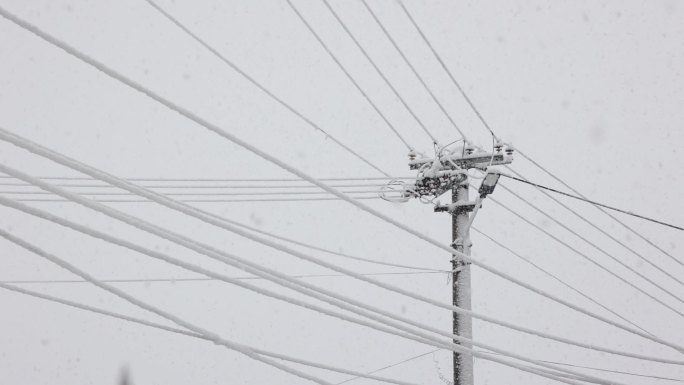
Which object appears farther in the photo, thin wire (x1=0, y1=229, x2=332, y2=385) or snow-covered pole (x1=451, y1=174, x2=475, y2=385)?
snow-covered pole (x1=451, y1=174, x2=475, y2=385)

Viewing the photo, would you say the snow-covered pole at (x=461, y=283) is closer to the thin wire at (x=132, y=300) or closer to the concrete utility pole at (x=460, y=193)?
the concrete utility pole at (x=460, y=193)

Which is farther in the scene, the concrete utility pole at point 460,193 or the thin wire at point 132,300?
the concrete utility pole at point 460,193

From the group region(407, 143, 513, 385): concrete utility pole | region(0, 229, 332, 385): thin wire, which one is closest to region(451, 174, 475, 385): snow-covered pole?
region(407, 143, 513, 385): concrete utility pole

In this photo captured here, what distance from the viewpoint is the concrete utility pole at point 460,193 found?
8.19 meters

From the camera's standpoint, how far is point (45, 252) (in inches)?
144

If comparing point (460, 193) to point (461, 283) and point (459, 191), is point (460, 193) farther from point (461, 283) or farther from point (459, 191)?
point (461, 283)

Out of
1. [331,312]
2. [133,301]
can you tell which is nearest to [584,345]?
[331,312]

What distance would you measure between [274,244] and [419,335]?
1.37 meters

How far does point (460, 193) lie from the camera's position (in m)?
8.85

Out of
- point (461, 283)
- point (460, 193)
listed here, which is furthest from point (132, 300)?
point (460, 193)

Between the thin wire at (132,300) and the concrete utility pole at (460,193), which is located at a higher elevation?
the concrete utility pole at (460,193)

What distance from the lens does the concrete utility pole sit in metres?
8.19

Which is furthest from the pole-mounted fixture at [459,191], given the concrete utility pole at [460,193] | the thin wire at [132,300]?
the thin wire at [132,300]

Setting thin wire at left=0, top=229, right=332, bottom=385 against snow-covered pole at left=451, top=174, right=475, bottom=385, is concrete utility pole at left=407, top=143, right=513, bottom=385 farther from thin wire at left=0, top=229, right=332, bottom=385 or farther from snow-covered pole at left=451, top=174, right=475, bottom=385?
thin wire at left=0, top=229, right=332, bottom=385
